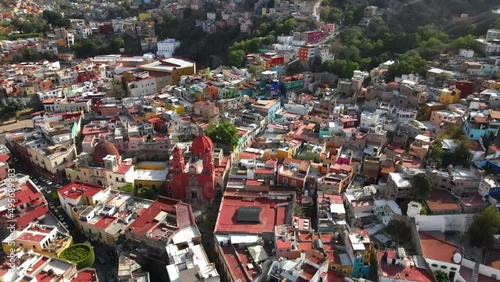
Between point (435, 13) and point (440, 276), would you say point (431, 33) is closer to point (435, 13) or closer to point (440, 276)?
point (435, 13)

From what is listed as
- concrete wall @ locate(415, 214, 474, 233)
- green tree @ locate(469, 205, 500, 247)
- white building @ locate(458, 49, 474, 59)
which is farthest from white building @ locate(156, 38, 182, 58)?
green tree @ locate(469, 205, 500, 247)

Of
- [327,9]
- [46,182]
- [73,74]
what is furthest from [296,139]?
[327,9]

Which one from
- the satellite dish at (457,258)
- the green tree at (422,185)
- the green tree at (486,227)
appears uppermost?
the green tree at (422,185)

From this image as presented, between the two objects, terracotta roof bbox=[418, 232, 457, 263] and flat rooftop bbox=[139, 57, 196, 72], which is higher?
flat rooftop bbox=[139, 57, 196, 72]

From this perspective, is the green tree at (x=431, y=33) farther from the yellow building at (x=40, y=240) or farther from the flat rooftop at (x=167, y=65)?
the yellow building at (x=40, y=240)

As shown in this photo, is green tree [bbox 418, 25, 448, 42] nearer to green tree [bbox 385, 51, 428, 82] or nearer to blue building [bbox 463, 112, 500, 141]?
green tree [bbox 385, 51, 428, 82]

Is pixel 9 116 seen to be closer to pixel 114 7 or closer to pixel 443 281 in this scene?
pixel 443 281

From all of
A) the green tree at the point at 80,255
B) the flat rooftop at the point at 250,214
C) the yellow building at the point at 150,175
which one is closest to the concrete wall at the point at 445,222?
the flat rooftop at the point at 250,214
